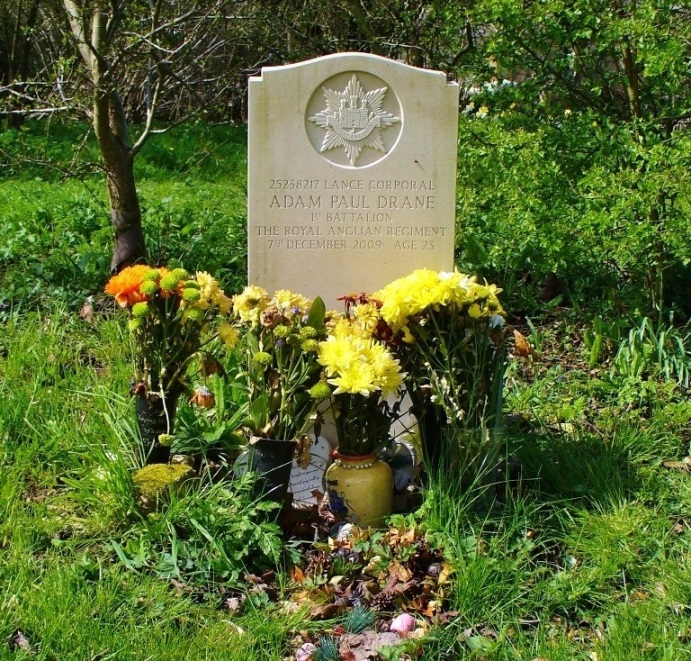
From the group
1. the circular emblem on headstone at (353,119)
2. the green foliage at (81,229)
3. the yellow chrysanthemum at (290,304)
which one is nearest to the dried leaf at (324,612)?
the yellow chrysanthemum at (290,304)

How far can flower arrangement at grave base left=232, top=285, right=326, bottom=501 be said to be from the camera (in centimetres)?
305

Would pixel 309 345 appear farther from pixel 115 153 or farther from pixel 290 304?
pixel 115 153

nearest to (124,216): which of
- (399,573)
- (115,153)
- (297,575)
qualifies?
(115,153)

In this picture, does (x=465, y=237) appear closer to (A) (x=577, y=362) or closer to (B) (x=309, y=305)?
(A) (x=577, y=362)

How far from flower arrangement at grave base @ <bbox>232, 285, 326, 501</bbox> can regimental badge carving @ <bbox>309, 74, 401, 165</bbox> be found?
746mm

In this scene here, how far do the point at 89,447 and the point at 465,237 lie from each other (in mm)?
2901

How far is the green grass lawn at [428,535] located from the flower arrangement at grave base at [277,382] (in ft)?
0.59

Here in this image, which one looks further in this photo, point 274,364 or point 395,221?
→ point 395,221

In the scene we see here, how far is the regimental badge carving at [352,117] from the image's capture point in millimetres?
3555

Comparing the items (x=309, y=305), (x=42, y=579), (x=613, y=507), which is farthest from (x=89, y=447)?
(x=613, y=507)

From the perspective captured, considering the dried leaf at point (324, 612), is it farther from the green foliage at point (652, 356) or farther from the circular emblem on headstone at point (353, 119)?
the green foliage at point (652, 356)

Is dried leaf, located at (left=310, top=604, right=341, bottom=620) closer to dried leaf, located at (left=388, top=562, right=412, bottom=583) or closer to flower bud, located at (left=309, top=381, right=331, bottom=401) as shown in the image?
dried leaf, located at (left=388, top=562, right=412, bottom=583)

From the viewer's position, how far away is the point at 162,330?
3.21 m

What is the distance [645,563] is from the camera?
2881 mm
